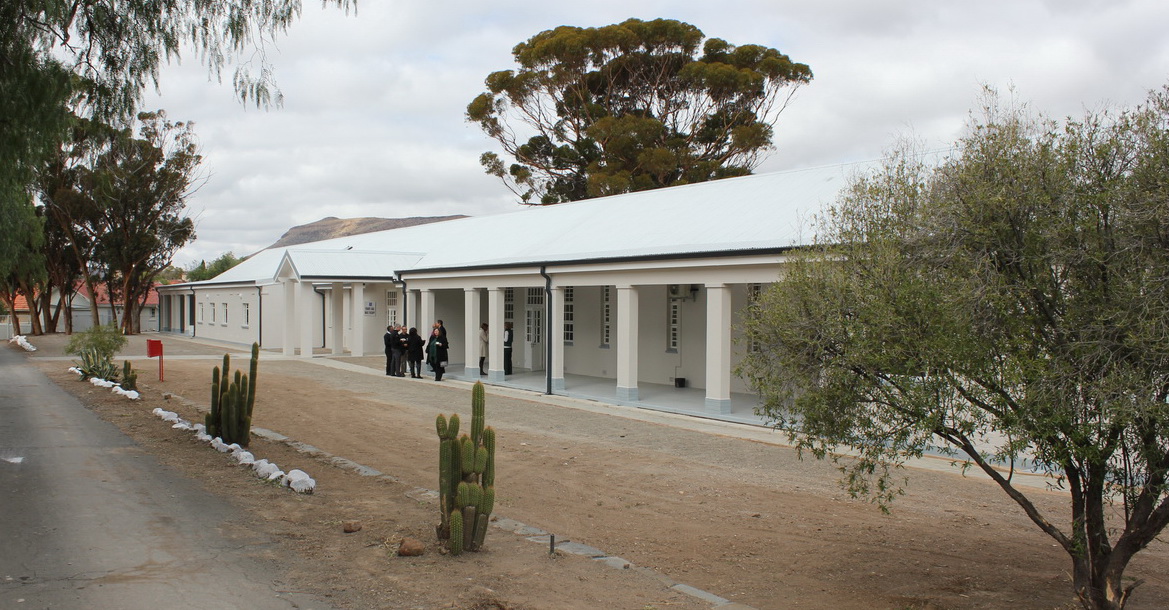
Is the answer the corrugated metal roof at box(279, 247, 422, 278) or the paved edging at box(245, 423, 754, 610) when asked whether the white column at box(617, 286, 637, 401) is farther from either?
the corrugated metal roof at box(279, 247, 422, 278)

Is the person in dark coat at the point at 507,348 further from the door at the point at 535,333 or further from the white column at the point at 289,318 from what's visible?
the white column at the point at 289,318

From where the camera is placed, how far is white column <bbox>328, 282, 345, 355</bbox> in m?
31.9

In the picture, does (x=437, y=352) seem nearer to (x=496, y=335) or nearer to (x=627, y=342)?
(x=496, y=335)

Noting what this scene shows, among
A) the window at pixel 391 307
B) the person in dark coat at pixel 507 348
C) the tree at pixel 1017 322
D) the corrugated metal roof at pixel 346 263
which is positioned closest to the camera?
the tree at pixel 1017 322

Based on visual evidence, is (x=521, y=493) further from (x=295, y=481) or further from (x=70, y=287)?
(x=70, y=287)

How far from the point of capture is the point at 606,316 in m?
21.9

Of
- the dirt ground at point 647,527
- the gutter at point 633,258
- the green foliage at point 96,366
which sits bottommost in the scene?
the dirt ground at point 647,527

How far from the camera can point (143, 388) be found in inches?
773

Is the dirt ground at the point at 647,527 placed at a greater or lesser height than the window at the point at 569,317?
lesser

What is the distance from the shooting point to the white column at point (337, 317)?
31891 millimetres

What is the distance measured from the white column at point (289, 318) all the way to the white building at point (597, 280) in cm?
6

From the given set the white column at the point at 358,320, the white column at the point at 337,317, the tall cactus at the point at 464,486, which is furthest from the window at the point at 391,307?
the tall cactus at the point at 464,486

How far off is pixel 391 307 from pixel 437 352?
957 centimetres

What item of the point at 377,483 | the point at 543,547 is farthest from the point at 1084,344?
the point at 377,483
